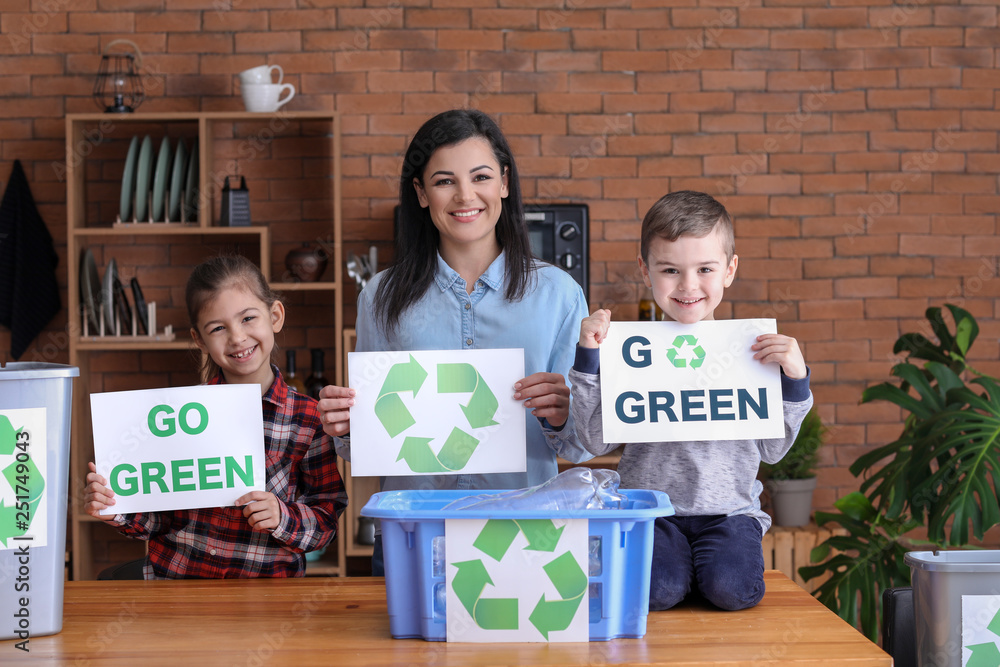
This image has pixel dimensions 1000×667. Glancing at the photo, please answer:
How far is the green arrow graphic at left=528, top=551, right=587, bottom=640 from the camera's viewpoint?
1.05 metres

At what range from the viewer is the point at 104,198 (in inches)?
139

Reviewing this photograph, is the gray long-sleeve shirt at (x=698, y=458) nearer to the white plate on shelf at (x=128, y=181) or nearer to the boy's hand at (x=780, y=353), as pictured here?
the boy's hand at (x=780, y=353)

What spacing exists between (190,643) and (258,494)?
326 mm

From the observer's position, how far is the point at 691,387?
1269 mm

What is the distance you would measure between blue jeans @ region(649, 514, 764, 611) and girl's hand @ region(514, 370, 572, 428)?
0.80ft

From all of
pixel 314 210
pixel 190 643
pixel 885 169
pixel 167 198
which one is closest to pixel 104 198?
pixel 167 198

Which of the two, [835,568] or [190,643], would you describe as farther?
[835,568]

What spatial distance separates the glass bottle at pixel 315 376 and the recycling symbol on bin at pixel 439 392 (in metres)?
1.94

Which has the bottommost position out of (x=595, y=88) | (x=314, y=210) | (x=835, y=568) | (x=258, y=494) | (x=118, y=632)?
(x=835, y=568)

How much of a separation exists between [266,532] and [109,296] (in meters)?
2.08

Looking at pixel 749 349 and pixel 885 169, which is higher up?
pixel 885 169

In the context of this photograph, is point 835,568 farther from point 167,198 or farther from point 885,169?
point 167,198

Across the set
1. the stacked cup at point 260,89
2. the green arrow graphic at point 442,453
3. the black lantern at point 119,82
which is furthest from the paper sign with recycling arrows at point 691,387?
the black lantern at point 119,82

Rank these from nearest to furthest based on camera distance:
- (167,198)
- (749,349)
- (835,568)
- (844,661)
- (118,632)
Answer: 1. (844,661)
2. (118,632)
3. (749,349)
4. (835,568)
5. (167,198)
